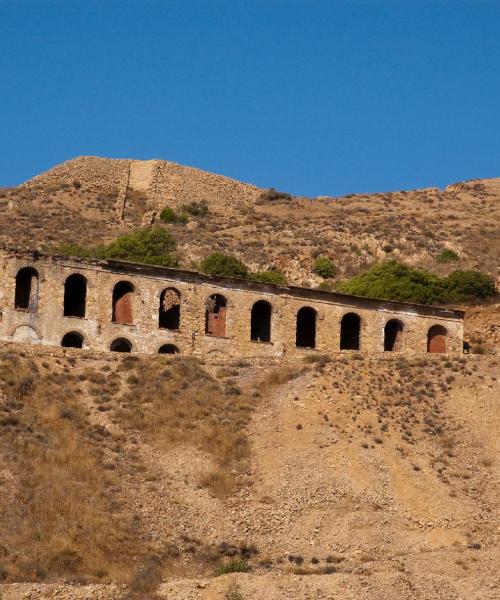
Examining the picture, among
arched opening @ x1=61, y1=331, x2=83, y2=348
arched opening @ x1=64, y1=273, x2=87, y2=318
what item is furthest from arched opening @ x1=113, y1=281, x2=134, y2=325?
arched opening @ x1=61, y1=331, x2=83, y2=348

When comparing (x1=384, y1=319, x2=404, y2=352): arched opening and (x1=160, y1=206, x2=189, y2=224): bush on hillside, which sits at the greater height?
(x1=160, y1=206, x2=189, y2=224): bush on hillside

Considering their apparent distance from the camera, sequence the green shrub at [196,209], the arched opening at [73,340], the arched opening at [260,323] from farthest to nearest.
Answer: the green shrub at [196,209] < the arched opening at [260,323] < the arched opening at [73,340]

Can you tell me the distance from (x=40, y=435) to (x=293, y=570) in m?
10.9

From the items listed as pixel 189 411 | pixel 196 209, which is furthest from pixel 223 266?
pixel 189 411

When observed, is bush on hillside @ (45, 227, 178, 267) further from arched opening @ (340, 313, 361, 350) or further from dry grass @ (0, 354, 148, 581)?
dry grass @ (0, 354, 148, 581)

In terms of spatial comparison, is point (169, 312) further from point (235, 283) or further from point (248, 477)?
point (248, 477)

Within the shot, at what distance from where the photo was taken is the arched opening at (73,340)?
2344 inches

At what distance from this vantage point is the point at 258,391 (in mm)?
52812

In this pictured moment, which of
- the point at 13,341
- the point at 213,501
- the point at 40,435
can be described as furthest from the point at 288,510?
the point at 13,341

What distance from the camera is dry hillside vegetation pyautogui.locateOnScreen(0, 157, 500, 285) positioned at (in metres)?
89.0

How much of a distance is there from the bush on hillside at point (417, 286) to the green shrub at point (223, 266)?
5624 millimetres

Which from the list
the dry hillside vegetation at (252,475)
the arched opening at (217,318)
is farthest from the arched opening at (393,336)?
the dry hillside vegetation at (252,475)

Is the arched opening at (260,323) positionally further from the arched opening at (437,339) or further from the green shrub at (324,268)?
the green shrub at (324,268)

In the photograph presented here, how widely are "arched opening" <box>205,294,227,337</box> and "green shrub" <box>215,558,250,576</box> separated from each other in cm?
2189
